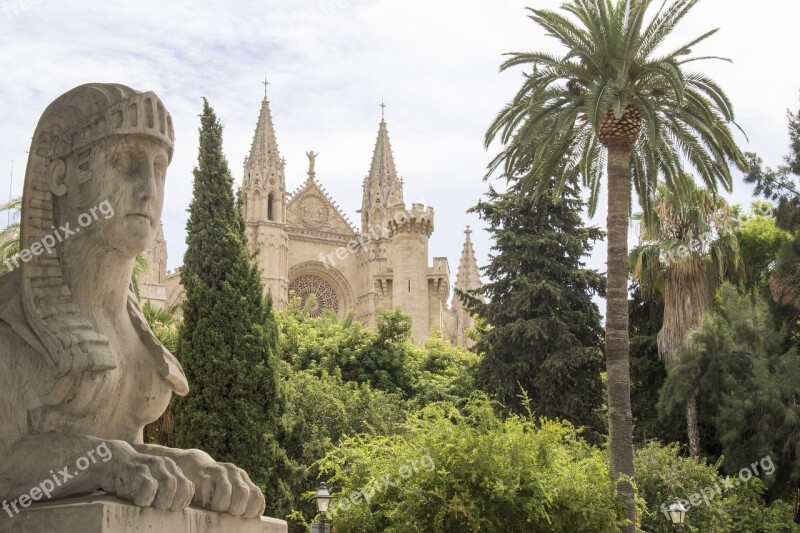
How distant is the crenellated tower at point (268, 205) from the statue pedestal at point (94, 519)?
222ft

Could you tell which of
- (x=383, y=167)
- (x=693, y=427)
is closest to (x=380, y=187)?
(x=383, y=167)

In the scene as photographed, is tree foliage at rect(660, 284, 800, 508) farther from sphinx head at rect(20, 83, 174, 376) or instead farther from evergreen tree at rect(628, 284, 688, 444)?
sphinx head at rect(20, 83, 174, 376)

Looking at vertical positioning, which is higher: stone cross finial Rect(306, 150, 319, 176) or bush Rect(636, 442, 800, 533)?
stone cross finial Rect(306, 150, 319, 176)

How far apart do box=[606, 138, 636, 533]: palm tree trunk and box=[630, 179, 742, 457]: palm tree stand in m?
9.69

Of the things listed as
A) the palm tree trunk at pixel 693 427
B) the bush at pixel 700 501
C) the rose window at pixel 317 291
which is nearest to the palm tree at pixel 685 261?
the palm tree trunk at pixel 693 427

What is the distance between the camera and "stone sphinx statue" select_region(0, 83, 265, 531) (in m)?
4.20

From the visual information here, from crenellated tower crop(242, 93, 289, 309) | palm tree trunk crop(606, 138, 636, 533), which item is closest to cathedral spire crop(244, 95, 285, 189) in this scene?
crenellated tower crop(242, 93, 289, 309)

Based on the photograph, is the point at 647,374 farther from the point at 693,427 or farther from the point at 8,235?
the point at 8,235

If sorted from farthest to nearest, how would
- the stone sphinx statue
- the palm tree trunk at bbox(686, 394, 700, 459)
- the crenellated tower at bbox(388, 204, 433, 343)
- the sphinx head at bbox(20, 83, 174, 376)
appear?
1. the crenellated tower at bbox(388, 204, 433, 343)
2. the palm tree trunk at bbox(686, 394, 700, 459)
3. the sphinx head at bbox(20, 83, 174, 376)
4. the stone sphinx statue

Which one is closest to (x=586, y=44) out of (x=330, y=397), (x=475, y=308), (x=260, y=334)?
(x=260, y=334)

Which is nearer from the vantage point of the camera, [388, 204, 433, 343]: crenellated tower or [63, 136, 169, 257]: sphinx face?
[63, 136, 169, 257]: sphinx face

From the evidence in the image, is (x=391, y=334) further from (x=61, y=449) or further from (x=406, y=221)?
(x=61, y=449)

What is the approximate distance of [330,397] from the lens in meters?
25.4

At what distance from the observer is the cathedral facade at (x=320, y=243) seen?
73.2m
